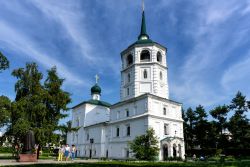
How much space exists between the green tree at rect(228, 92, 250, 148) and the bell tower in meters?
15.9

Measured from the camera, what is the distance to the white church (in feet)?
113

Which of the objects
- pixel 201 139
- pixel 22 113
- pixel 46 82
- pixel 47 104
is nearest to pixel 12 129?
pixel 22 113

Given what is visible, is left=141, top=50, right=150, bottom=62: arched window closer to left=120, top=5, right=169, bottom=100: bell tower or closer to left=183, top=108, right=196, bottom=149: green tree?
left=120, top=5, right=169, bottom=100: bell tower

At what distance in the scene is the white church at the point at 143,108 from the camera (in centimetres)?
3441

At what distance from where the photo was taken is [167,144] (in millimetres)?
33875

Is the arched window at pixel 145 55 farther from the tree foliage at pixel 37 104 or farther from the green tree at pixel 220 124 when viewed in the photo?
the green tree at pixel 220 124

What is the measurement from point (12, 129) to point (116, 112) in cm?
1967

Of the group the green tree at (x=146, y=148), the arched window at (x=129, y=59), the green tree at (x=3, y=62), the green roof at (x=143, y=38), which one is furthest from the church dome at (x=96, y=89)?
the green tree at (x=3, y=62)

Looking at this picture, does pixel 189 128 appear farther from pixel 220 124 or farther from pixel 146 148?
pixel 146 148

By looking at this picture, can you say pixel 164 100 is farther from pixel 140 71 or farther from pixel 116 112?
pixel 116 112

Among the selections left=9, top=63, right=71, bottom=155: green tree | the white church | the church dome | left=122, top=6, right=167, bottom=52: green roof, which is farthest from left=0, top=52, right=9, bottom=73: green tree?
the church dome

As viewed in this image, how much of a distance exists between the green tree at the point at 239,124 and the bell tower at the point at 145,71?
628 inches

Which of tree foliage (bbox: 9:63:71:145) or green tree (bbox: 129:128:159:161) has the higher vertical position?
tree foliage (bbox: 9:63:71:145)

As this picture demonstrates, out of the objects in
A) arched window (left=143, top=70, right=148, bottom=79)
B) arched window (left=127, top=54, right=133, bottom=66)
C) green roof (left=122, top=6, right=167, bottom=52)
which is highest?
green roof (left=122, top=6, right=167, bottom=52)
